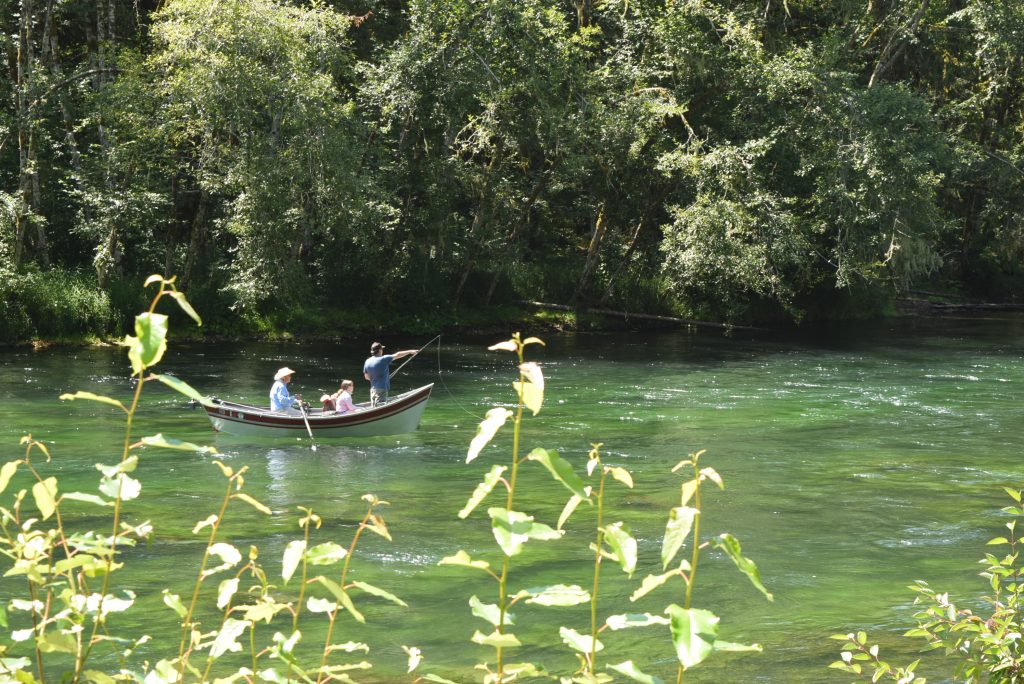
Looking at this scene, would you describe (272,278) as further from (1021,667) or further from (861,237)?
(1021,667)

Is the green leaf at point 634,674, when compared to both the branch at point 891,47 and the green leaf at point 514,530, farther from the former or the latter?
the branch at point 891,47

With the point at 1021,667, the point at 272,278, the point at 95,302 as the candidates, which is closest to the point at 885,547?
the point at 1021,667

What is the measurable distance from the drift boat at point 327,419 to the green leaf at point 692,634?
14.2 meters

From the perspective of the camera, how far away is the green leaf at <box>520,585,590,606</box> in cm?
240

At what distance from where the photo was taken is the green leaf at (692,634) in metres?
2.05

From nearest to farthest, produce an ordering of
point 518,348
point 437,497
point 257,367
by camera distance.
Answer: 1. point 518,348
2. point 437,497
3. point 257,367

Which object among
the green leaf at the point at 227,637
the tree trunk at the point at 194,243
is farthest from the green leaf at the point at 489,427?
the tree trunk at the point at 194,243

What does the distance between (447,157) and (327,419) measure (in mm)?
14346

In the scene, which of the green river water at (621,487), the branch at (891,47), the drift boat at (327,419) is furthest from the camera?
the branch at (891,47)

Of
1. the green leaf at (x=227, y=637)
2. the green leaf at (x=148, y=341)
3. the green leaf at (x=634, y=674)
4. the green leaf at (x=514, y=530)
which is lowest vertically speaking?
the green leaf at (x=227, y=637)

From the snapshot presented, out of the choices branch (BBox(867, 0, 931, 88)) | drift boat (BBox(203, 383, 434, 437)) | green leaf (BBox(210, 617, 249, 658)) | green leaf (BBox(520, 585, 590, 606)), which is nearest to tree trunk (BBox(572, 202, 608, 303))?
branch (BBox(867, 0, 931, 88))

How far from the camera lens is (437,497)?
42.4ft

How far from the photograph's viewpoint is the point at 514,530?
7.47 ft

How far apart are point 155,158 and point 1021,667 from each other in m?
24.8
